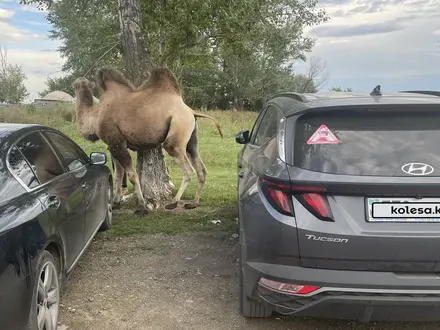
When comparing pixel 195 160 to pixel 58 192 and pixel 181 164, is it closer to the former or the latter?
pixel 181 164

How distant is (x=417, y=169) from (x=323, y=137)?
631mm

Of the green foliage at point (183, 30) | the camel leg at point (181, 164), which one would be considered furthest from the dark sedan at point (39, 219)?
the green foliage at point (183, 30)

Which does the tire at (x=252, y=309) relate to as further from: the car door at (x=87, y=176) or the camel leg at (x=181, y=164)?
the camel leg at (x=181, y=164)

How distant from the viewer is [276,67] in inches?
1896

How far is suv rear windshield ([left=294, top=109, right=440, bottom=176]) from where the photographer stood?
2889mm

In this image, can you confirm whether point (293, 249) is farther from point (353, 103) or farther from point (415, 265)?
point (353, 103)

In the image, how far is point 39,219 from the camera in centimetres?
324

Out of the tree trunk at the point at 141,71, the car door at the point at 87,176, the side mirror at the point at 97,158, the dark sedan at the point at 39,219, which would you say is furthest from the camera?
the tree trunk at the point at 141,71

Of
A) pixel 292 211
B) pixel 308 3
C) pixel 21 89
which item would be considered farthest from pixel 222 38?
pixel 21 89

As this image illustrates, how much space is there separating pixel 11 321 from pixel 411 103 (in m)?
2.95

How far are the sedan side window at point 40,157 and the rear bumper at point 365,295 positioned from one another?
234 cm

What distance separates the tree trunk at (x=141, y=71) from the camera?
23.3ft

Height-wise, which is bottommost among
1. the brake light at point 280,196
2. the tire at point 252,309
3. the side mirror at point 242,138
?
the tire at point 252,309

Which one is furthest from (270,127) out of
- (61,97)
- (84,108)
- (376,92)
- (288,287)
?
(61,97)
